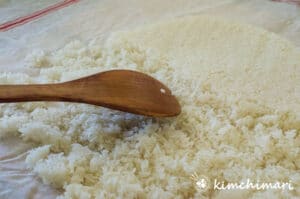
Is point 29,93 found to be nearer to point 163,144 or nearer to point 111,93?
point 111,93

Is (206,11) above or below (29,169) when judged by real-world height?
above

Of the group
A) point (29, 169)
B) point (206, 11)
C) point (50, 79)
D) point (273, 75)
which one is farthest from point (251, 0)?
point (29, 169)

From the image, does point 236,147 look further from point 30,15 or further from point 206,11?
point 30,15

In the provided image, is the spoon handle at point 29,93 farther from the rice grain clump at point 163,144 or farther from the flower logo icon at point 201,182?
the flower logo icon at point 201,182

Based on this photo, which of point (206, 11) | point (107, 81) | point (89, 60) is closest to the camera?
point (107, 81)

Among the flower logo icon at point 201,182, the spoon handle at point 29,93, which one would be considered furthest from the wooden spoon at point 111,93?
the flower logo icon at point 201,182

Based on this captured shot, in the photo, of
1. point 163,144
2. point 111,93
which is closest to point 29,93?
point 111,93
